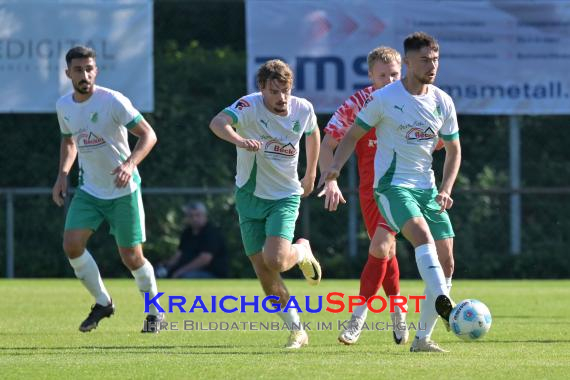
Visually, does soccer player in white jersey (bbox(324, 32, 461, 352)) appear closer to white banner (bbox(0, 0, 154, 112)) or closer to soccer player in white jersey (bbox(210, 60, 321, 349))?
soccer player in white jersey (bbox(210, 60, 321, 349))

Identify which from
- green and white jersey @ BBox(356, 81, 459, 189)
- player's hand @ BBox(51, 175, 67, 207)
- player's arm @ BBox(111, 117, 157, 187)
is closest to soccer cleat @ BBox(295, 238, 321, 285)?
green and white jersey @ BBox(356, 81, 459, 189)

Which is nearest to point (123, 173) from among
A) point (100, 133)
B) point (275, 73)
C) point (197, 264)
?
point (100, 133)

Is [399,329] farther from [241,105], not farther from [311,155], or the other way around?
[241,105]

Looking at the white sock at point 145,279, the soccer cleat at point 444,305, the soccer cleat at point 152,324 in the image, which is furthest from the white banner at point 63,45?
the soccer cleat at point 444,305

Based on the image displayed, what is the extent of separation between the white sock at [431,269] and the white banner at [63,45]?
10.1 m

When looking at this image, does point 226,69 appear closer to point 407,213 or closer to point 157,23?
point 157,23

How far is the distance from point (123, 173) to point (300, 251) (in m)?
1.35

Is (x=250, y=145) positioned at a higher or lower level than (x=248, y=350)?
higher

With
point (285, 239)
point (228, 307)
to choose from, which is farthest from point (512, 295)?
point (285, 239)

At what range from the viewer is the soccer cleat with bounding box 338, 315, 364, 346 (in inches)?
346

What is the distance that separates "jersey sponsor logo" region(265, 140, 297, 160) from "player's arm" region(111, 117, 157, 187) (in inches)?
42.4

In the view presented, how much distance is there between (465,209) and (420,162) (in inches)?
403

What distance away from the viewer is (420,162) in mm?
8258

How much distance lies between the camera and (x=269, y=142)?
28.5 feet
